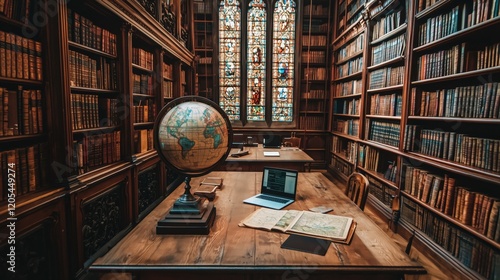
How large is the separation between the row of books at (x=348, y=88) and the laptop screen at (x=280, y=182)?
3.05 metres

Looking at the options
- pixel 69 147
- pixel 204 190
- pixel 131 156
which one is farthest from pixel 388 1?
pixel 69 147

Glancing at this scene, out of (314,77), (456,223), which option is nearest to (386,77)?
(456,223)

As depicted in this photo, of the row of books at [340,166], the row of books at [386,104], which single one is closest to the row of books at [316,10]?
the row of books at [386,104]

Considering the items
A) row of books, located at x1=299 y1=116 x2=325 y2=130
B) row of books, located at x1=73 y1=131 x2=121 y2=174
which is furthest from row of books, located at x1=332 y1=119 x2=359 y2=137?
row of books, located at x1=73 y1=131 x2=121 y2=174

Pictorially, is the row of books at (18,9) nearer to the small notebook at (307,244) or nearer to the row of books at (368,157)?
the small notebook at (307,244)

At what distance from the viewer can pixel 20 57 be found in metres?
1.54

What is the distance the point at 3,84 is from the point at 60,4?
0.60 m

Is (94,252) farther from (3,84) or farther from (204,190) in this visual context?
(3,84)

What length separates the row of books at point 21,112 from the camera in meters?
1.47

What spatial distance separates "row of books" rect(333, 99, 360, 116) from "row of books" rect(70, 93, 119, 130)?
3547 mm

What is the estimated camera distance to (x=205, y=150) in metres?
1.14

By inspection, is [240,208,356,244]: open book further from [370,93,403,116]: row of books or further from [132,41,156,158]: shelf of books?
[370,93,403,116]: row of books

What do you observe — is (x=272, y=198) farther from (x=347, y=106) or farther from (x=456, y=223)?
(x=347, y=106)

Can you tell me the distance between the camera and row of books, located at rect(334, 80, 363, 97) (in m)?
4.27
